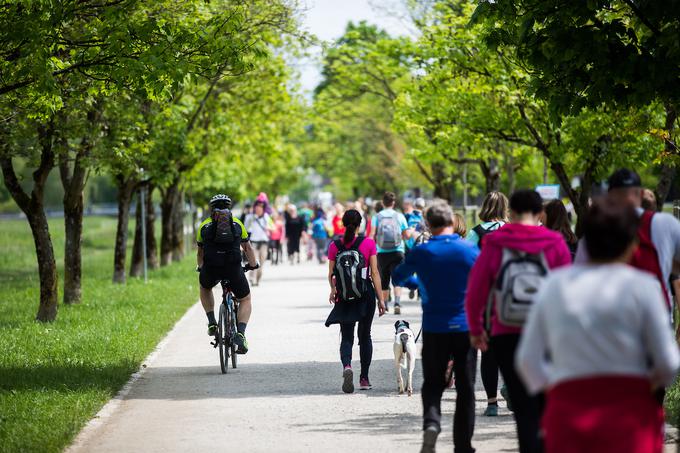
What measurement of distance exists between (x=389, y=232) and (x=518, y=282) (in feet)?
39.4

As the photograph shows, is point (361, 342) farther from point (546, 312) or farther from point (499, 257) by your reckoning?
point (546, 312)

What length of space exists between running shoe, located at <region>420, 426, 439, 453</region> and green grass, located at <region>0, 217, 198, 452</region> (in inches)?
96.8

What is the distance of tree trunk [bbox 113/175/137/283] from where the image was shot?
2645 cm

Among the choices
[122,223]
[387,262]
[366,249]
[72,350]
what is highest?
[122,223]

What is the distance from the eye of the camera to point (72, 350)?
45.5 feet

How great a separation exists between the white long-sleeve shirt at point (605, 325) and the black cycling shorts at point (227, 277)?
8544mm

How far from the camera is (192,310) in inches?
822

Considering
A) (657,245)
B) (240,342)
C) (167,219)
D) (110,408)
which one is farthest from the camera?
(167,219)

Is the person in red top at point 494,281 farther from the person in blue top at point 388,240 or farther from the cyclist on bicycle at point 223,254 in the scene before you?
the person in blue top at point 388,240

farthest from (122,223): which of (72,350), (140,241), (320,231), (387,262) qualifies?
(72,350)

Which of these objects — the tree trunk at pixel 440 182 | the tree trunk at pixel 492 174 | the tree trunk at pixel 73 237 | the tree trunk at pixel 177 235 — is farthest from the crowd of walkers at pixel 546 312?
the tree trunk at pixel 440 182

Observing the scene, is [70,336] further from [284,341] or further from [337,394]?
[337,394]

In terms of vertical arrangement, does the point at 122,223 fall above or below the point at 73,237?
above

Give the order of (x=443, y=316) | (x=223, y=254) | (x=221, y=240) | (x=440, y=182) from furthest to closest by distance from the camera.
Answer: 1. (x=440, y=182)
2. (x=223, y=254)
3. (x=221, y=240)
4. (x=443, y=316)
